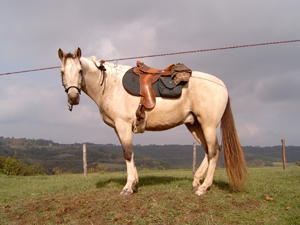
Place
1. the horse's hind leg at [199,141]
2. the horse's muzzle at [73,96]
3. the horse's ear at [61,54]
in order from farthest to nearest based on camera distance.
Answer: the horse's hind leg at [199,141]
the horse's ear at [61,54]
the horse's muzzle at [73,96]

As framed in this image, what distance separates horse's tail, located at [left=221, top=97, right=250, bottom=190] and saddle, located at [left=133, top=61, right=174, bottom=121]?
6.27ft

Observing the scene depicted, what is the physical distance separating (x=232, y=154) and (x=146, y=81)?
270 cm

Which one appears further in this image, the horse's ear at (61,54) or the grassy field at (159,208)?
the horse's ear at (61,54)

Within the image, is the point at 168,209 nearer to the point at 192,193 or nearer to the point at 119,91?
the point at 192,193

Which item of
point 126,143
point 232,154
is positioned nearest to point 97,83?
point 126,143

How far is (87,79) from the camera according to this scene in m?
4.97

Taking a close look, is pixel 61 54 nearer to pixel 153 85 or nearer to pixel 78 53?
Answer: pixel 78 53

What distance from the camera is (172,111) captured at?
5.08m

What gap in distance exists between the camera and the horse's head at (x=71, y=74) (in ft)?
14.3

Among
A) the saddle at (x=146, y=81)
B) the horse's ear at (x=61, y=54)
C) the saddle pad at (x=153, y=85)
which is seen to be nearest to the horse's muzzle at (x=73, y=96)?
the horse's ear at (x=61, y=54)

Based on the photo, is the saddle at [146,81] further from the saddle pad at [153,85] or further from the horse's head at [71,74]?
the horse's head at [71,74]

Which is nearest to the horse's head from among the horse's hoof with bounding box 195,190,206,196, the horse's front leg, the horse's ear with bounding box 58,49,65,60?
the horse's ear with bounding box 58,49,65,60

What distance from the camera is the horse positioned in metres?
4.89

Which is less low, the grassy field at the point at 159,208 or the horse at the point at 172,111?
the horse at the point at 172,111
